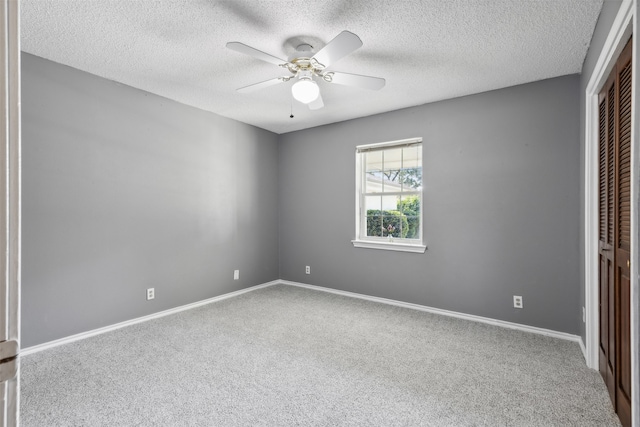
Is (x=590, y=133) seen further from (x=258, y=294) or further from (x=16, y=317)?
(x=258, y=294)

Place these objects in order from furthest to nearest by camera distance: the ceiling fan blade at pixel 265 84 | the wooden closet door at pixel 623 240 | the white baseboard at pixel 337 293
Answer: the white baseboard at pixel 337 293, the ceiling fan blade at pixel 265 84, the wooden closet door at pixel 623 240

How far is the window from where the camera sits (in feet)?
12.8

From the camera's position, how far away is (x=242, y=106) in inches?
151

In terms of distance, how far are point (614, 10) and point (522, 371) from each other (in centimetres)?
229

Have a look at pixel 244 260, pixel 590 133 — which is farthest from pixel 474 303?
pixel 244 260

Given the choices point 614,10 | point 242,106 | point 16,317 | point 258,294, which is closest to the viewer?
point 16,317

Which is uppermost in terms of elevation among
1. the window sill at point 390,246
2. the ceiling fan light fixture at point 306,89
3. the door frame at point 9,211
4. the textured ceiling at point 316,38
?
the textured ceiling at point 316,38

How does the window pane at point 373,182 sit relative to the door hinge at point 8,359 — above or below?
above

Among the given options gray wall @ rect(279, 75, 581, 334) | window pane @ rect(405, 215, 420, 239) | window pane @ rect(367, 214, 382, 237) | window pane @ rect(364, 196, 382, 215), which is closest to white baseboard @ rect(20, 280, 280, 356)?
gray wall @ rect(279, 75, 581, 334)

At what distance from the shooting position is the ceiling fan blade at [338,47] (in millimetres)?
1857

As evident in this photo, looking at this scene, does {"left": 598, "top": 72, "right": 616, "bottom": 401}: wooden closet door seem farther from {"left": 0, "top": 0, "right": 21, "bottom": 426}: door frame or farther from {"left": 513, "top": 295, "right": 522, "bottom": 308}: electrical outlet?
{"left": 0, "top": 0, "right": 21, "bottom": 426}: door frame

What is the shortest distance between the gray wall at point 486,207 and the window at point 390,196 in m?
0.11

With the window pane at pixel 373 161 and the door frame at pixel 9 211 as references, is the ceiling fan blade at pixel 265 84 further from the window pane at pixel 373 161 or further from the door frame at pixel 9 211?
the door frame at pixel 9 211

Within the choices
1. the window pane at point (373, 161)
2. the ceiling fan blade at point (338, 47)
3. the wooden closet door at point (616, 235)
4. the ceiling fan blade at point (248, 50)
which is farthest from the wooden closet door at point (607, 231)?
the window pane at point (373, 161)
